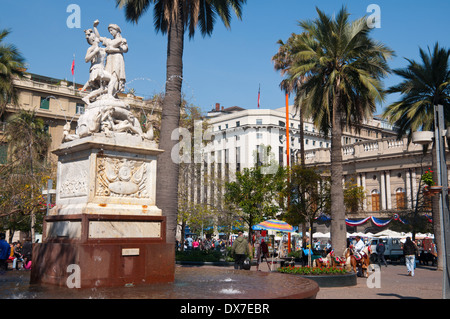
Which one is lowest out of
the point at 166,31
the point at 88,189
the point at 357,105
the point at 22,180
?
the point at 88,189

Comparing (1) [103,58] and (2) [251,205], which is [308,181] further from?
(1) [103,58]

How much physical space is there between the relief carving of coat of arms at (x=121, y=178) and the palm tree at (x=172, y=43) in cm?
795

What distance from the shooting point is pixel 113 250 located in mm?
7281

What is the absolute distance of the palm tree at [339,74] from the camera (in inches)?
852

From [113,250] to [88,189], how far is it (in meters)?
1.12

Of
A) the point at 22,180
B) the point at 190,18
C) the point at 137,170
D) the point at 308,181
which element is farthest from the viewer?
the point at 308,181

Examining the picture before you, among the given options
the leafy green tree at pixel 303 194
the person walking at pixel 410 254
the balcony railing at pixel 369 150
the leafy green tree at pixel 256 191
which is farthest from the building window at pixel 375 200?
the person walking at pixel 410 254

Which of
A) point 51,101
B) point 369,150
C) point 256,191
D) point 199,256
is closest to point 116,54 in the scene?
point 199,256

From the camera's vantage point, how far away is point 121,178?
7965 mm

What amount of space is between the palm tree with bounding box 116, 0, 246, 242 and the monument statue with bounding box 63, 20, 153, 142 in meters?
7.65

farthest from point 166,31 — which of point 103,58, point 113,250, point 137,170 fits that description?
point 113,250

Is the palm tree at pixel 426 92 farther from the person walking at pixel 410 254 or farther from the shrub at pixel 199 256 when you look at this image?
the shrub at pixel 199 256

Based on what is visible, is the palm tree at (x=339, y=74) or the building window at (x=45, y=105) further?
the building window at (x=45, y=105)

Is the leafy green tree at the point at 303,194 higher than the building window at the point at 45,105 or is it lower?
lower
